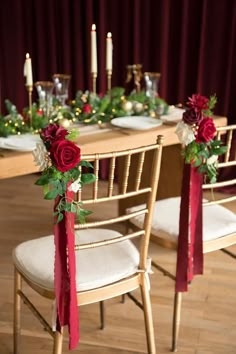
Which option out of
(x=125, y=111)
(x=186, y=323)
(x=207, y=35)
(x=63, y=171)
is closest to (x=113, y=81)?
(x=207, y=35)

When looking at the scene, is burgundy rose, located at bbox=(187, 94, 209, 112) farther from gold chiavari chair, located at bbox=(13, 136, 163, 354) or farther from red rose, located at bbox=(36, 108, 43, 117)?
red rose, located at bbox=(36, 108, 43, 117)

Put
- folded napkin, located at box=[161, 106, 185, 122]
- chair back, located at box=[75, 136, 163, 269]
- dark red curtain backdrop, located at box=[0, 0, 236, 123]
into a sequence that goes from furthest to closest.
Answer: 1. dark red curtain backdrop, located at box=[0, 0, 236, 123]
2. folded napkin, located at box=[161, 106, 185, 122]
3. chair back, located at box=[75, 136, 163, 269]

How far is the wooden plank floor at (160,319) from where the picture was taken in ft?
6.73

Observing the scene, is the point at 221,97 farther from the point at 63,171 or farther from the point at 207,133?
the point at 63,171

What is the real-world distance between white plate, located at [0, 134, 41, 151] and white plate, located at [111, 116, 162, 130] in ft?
1.49

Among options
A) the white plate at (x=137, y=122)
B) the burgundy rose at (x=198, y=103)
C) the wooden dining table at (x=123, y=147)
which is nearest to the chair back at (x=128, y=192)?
the burgundy rose at (x=198, y=103)

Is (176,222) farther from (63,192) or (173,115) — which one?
(173,115)

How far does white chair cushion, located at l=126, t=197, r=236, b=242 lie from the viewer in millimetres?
1979

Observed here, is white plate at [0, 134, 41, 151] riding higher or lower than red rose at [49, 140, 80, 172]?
lower

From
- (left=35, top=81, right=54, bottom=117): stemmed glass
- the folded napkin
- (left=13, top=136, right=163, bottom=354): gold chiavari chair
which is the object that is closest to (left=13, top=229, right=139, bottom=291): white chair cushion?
(left=13, top=136, right=163, bottom=354): gold chiavari chair

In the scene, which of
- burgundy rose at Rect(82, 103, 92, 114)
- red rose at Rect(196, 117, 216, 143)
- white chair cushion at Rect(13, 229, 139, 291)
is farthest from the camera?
burgundy rose at Rect(82, 103, 92, 114)

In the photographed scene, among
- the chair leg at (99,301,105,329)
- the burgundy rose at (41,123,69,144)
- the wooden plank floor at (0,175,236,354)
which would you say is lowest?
the wooden plank floor at (0,175,236,354)

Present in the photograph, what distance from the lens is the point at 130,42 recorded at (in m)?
3.92

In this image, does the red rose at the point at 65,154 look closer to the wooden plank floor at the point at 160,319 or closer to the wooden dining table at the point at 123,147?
the wooden dining table at the point at 123,147
